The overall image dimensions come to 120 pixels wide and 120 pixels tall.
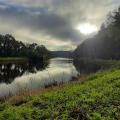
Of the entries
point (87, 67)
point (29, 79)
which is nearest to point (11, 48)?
point (87, 67)

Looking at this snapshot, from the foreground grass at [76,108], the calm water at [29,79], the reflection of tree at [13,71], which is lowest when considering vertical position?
the reflection of tree at [13,71]

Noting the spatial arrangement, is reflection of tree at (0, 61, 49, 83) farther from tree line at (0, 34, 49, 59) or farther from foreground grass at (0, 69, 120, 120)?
tree line at (0, 34, 49, 59)

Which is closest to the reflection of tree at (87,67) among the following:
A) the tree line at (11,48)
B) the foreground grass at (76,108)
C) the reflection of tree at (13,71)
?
the reflection of tree at (13,71)

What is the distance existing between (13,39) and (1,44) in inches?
412

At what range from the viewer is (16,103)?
75.9 feet

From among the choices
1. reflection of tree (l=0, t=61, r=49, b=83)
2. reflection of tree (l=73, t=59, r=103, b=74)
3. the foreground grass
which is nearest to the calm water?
reflection of tree (l=0, t=61, r=49, b=83)

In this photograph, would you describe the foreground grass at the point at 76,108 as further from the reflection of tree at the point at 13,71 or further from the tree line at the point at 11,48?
the tree line at the point at 11,48

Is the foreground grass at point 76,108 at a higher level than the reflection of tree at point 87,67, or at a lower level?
higher

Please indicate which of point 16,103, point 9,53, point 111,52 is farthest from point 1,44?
point 16,103

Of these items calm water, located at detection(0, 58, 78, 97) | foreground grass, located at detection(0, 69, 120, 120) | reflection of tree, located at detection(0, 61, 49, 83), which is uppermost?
foreground grass, located at detection(0, 69, 120, 120)

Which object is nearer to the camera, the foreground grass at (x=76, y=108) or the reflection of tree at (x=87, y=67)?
the foreground grass at (x=76, y=108)

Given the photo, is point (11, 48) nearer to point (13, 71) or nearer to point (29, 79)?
point (13, 71)

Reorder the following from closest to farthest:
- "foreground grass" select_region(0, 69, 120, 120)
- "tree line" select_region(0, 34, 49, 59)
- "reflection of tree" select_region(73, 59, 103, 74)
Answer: "foreground grass" select_region(0, 69, 120, 120), "reflection of tree" select_region(73, 59, 103, 74), "tree line" select_region(0, 34, 49, 59)

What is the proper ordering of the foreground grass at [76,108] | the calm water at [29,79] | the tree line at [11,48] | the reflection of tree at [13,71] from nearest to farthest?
the foreground grass at [76,108] → the calm water at [29,79] → the reflection of tree at [13,71] → the tree line at [11,48]
